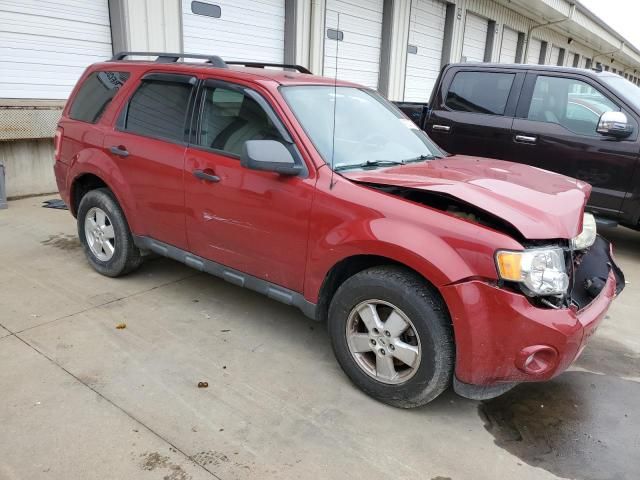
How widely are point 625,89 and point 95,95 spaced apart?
5400 millimetres

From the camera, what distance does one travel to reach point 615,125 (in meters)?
5.09

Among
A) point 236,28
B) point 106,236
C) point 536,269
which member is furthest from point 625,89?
point 236,28

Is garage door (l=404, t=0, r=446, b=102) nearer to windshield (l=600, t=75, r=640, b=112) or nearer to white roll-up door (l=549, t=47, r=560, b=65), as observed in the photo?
windshield (l=600, t=75, r=640, b=112)

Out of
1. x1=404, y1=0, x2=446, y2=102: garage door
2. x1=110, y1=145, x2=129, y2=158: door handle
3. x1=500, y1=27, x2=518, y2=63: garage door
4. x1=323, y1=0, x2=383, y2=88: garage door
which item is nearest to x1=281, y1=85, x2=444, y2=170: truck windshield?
x1=110, y1=145, x2=129, y2=158: door handle

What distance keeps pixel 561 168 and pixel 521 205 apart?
3408mm

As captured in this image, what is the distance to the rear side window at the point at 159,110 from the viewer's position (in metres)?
3.71

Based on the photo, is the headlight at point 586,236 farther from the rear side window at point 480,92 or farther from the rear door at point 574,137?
the rear side window at point 480,92

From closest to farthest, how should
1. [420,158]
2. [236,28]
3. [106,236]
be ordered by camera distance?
[420,158] → [106,236] → [236,28]

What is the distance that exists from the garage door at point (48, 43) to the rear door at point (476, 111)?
4906 mm

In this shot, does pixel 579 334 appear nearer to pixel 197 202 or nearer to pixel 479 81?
pixel 197 202

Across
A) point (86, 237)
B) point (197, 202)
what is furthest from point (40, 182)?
point (197, 202)

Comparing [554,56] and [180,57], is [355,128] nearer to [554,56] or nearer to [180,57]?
[180,57]

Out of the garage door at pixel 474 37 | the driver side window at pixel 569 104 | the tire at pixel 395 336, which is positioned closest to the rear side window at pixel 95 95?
the tire at pixel 395 336

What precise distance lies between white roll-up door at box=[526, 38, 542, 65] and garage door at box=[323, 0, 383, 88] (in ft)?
36.2
